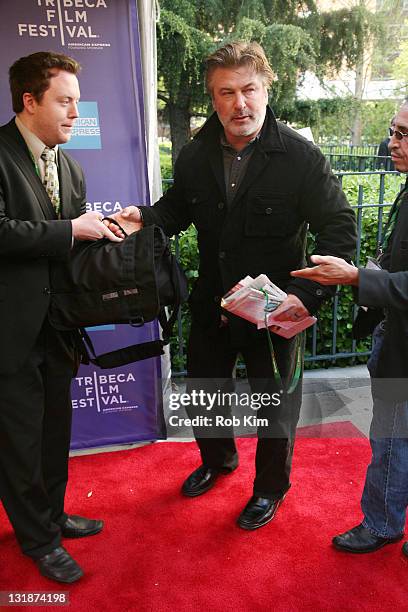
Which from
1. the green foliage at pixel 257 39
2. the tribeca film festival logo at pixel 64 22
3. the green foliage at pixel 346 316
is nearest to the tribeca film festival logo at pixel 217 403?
the green foliage at pixel 346 316

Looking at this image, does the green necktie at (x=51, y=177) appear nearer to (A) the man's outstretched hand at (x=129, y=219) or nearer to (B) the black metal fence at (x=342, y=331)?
(A) the man's outstretched hand at (x=129, y=219)

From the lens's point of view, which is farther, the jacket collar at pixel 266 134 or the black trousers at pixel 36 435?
the jacket collar at pixel 266 134

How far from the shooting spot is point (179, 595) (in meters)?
2.15

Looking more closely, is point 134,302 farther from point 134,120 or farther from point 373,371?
A: point 134,120

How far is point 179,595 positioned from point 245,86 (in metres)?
1.99

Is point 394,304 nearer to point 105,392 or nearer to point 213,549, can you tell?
point 213,549

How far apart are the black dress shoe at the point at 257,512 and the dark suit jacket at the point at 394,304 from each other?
0.84 metres

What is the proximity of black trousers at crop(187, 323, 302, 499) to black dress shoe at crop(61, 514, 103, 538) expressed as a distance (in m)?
0.63

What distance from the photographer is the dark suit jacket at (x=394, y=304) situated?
178 cm

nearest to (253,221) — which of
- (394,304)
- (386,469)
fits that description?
(394,304)

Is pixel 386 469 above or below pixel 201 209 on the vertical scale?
below

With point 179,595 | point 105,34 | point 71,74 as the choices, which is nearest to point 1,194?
point 71,74

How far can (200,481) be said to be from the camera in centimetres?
286

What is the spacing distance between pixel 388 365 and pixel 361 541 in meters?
0.86
